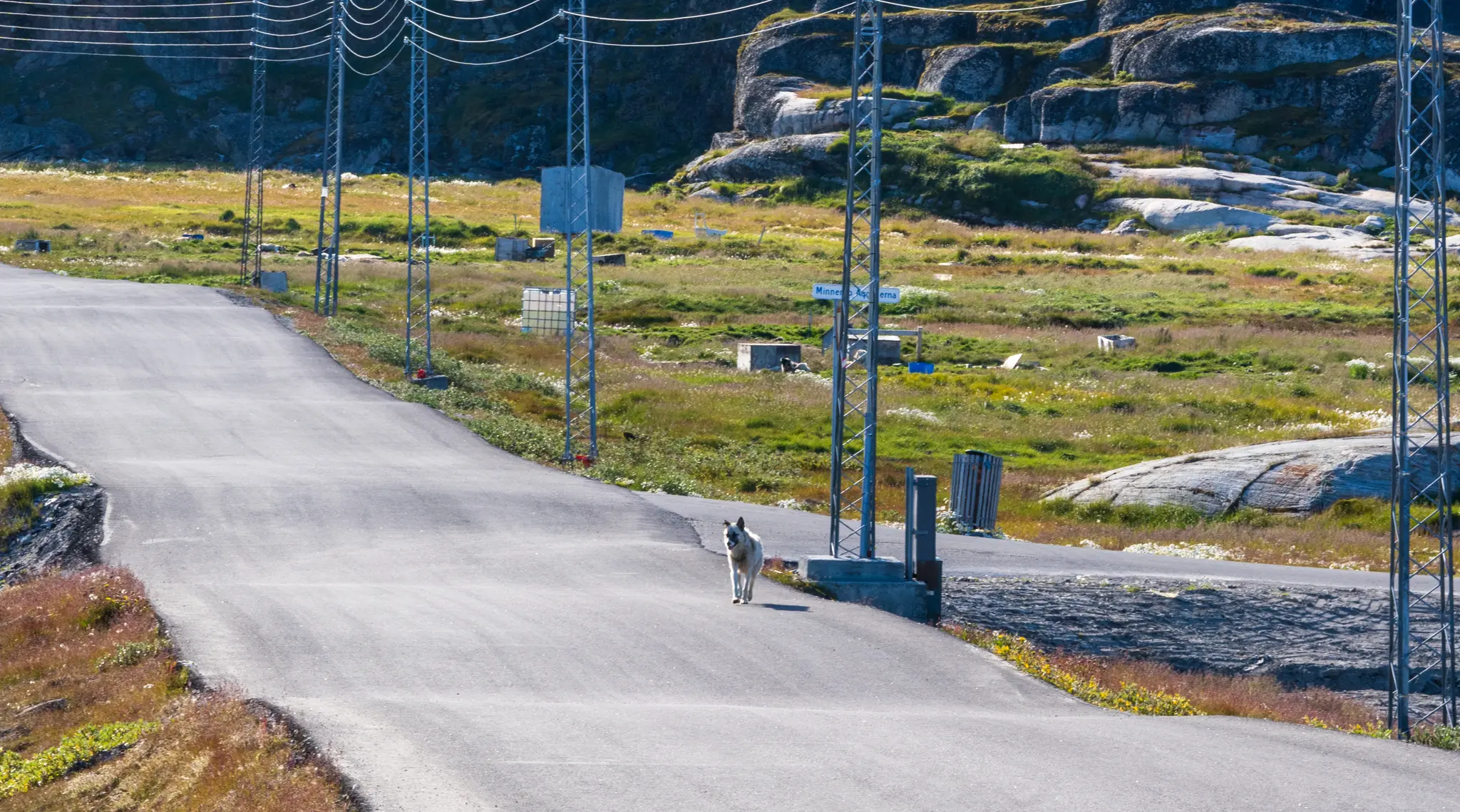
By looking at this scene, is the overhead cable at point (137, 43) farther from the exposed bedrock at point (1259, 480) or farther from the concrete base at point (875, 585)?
the concrete base at point (875, 585)

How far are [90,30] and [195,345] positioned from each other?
15465 centimetres

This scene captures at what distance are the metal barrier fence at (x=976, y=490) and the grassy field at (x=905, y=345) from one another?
101 centimetres

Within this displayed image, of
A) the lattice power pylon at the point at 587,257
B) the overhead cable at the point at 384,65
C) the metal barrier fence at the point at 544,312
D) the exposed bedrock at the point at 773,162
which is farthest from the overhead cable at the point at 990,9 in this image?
the lattice power pylon at the point at 587,257

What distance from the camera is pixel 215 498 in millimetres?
23562

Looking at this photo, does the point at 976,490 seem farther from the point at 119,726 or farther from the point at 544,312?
the point at 544,312

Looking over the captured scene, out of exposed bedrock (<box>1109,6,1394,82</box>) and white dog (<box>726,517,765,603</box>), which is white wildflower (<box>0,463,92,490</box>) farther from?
exposed bedrock (<box>1109,6,1394,82</box>)

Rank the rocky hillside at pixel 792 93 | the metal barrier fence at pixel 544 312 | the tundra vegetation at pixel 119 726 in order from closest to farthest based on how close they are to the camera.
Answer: the tundra vegetation at pixel 119 726 < the metal barrier fence at pixel 544 312 < the rocky hillside at pixel 792 93

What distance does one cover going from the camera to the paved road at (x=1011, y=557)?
21562 mm

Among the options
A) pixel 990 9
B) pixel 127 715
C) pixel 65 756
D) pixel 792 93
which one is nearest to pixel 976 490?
pixel 127 715

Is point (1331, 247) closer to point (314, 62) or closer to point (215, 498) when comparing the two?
point (215, 498)

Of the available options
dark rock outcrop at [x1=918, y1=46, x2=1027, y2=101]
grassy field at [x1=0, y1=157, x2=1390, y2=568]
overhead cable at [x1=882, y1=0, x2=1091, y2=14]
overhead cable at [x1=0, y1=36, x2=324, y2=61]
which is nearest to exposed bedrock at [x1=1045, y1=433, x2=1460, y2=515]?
grassy field at [x1=0, y1=157, x2=1390, y2=568]

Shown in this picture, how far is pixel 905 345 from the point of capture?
171 ft

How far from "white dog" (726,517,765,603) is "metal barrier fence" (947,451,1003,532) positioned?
8895 millimetres

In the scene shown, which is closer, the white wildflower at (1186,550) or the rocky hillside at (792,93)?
the white wildflower at (1186,550)
